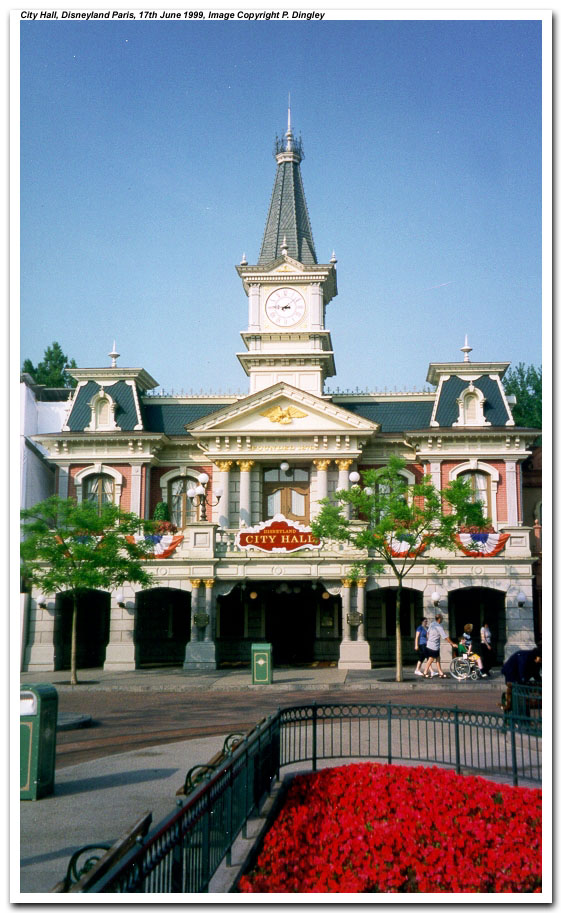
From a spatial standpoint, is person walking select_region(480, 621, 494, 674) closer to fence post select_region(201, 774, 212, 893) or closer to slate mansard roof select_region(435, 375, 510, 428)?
slate mansard roof select_region(435, 375, 510, 428)

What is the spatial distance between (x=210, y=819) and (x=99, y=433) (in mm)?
27304

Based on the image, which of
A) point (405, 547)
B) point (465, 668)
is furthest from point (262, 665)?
point (405, 547)

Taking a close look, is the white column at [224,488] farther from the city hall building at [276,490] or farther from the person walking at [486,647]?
the person walking at [486,647]

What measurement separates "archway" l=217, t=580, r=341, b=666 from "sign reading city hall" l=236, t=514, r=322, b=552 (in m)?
3.38

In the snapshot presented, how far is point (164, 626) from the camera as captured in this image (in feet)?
109

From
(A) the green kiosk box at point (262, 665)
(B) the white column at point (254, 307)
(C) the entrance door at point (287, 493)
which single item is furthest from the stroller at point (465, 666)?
(B) the white column at point (254, 307)

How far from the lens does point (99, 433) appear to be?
3378 centimetres

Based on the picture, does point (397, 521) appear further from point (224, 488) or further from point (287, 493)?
point (224, 488)

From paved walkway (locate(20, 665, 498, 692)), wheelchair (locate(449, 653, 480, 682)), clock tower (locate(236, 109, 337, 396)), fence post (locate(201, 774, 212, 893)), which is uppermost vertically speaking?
clock tower (locate(236, 109, 337, 396))

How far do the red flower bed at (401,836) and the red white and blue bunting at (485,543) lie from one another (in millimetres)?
18573

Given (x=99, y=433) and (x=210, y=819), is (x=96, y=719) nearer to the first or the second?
(x=210, y=819)

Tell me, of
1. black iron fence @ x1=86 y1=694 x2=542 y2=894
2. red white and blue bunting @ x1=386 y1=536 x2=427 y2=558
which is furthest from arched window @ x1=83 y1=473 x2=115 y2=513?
black iron fence @ x1=86 y1=694 x2=542 y2=894

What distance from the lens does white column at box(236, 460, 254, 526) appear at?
1294 inches
